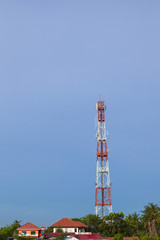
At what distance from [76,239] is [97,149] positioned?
91.5 ft

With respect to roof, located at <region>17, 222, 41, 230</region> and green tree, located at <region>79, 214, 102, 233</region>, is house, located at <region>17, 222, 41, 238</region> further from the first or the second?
green tree, located at <region>79, 214, 102, 233</region>

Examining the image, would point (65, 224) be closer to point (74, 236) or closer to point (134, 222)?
point (74, 236)

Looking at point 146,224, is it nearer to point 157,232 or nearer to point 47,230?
point 157,232

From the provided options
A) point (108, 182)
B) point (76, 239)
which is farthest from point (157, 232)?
point (76, 239)

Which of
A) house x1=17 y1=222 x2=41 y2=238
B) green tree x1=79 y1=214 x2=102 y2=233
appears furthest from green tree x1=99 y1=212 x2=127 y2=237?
house x1=17 y1=222 x2=41 y2=238

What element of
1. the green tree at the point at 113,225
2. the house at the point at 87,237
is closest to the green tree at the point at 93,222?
the green tree at the point at 113,225

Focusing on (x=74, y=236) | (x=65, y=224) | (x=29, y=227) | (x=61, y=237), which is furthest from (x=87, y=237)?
(x=29, y=227)

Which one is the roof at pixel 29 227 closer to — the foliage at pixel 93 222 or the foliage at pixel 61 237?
the foliage at pixel 61 237

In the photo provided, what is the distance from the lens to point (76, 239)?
83.1 metres

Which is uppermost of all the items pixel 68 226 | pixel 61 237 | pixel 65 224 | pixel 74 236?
pixel 65 224

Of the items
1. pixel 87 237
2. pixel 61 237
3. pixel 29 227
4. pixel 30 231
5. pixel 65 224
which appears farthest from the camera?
pixel 65 224

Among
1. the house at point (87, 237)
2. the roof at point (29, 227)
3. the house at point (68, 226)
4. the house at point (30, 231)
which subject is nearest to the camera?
the house at point (87, 237)

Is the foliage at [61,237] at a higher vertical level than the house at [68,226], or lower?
lower

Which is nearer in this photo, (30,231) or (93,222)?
(30,231)
